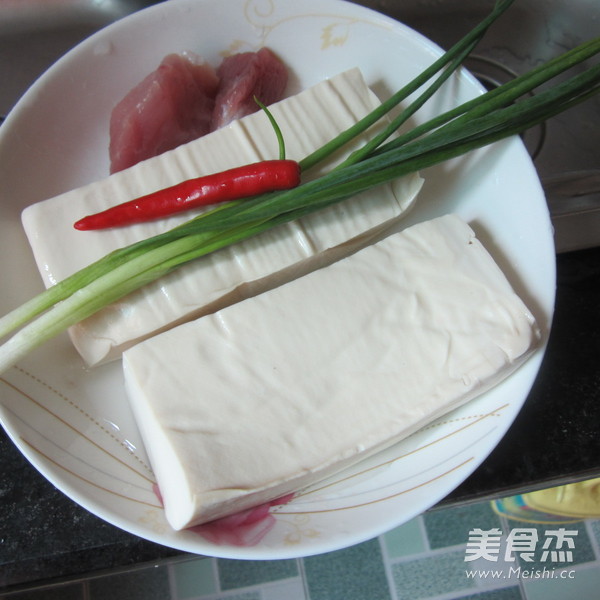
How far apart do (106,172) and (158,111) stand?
0.20 metres

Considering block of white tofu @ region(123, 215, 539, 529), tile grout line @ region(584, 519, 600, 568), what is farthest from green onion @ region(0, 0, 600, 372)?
tile grout line @ region(584, 519, 600, 568)

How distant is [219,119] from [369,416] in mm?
774

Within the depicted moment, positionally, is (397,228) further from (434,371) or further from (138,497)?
(138,497)

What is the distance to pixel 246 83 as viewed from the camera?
138cm

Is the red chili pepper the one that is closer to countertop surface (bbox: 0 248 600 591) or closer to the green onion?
the green onion

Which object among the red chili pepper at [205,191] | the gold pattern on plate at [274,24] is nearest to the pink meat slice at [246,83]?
the gold pattern on plate at [274,24]

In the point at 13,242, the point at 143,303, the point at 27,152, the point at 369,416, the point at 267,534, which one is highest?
the point at 27,152

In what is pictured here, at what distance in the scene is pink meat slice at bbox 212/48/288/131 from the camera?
1396 mm

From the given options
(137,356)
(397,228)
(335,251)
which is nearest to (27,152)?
(137,356)

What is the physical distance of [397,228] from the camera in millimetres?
1438

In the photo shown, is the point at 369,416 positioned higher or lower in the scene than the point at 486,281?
lower

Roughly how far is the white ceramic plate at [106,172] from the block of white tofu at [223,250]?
10 centimetres

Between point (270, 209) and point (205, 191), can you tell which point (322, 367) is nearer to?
point (270, 209)

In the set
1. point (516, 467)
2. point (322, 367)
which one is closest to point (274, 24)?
point (322, 367)
